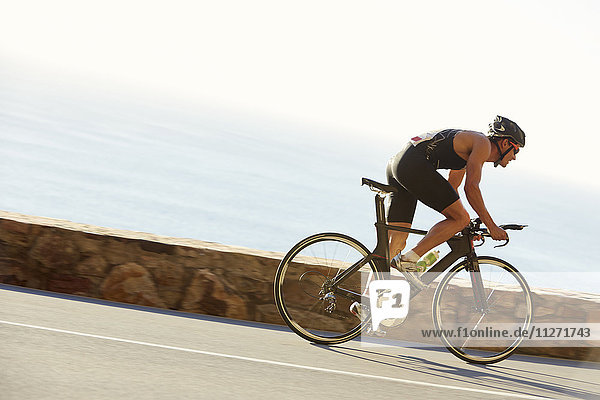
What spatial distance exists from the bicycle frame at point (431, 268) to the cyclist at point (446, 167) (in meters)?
0.09

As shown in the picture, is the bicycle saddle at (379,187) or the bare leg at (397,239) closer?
the bicycle saddle at (379,187)

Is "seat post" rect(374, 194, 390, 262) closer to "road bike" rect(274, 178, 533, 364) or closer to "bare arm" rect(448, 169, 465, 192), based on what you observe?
"road bike" rect(274, 178, 533, 364)

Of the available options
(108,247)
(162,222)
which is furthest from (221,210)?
(108,247)

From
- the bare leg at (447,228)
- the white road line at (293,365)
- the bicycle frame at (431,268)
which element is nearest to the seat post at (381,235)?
the bicycle frame at (431,268)

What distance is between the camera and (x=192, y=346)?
505cm

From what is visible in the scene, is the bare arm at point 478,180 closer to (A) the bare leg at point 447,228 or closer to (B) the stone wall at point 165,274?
(A) the bare leg at point 447,228

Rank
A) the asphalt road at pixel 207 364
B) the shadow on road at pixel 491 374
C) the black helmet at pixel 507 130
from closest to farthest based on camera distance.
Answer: the asphalt road at pixel 207 364, the shadow on road at pixel 491 374, the black helmet at pixel 507 130

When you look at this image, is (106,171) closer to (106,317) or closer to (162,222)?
(162,222)

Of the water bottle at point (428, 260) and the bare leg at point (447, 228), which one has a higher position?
the bare leg at point (447, 228)

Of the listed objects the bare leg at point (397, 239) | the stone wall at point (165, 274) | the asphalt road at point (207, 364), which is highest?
the bare leg at point (397, 239)

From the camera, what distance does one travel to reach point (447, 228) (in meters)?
5.50

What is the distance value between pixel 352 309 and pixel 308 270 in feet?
1.53

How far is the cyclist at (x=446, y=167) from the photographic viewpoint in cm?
541

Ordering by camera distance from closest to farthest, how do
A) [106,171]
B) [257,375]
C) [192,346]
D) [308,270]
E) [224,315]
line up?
[257,375], [192,346], [308,270], [224,315], [106,171]
